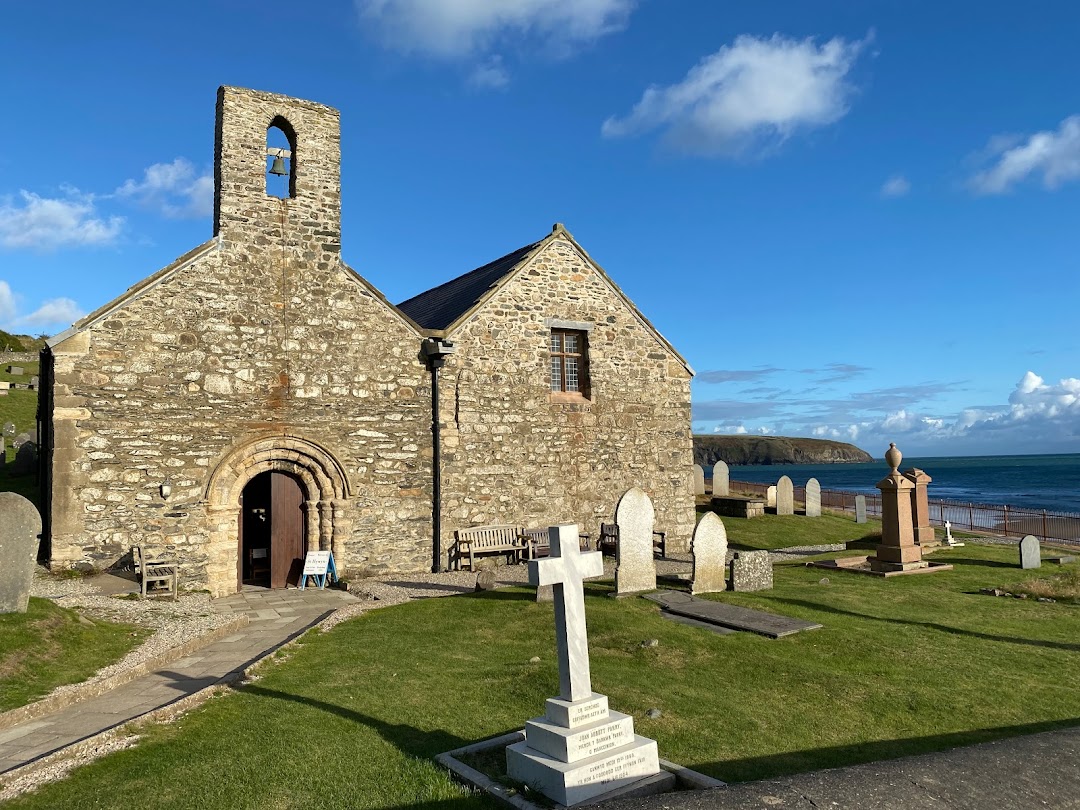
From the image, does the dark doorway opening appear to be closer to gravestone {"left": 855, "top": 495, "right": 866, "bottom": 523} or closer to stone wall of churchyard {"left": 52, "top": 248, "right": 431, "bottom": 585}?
stone wall of churchyard {"left": 52, "top": 248, "right": 431, "bottom": 585}

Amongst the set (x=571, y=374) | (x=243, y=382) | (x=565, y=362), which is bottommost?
(x=243, y=382)

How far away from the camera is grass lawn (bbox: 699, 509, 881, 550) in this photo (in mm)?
21438

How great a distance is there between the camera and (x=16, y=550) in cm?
901

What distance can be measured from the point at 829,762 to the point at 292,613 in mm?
9146

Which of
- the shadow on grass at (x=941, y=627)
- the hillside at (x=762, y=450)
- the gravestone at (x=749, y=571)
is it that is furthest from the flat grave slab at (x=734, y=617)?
the hillside at (x=762, y=450)

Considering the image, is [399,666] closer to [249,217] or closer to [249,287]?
[249,287]

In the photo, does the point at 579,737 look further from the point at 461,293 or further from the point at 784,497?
the point at 784,497

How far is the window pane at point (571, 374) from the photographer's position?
18.1 meters

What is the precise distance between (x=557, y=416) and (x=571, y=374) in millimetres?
1375

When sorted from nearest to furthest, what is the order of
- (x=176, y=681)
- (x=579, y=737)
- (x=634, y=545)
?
(x=579, y=737)
(x=176, y=681)
(x=634, y=545)

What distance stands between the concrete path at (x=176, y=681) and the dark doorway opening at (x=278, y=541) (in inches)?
62.5

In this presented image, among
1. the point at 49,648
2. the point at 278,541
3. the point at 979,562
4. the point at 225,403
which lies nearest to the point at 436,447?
the point at 278,541

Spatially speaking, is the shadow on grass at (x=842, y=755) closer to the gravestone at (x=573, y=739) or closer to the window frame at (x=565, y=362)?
the gravestone at (x=573, y=739)

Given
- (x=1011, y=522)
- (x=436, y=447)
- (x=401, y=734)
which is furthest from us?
(x=1011, y=522)
